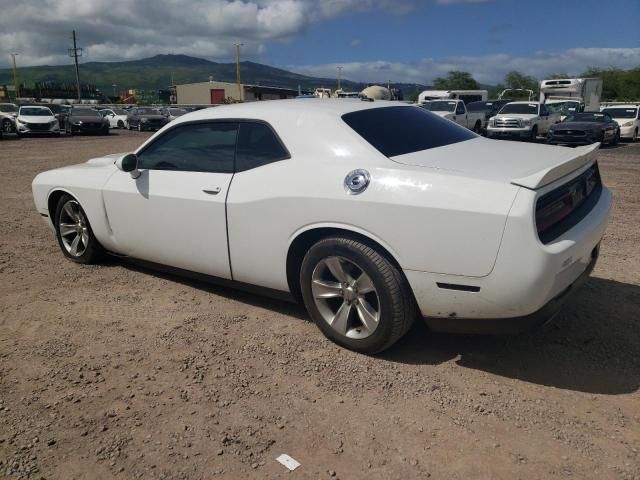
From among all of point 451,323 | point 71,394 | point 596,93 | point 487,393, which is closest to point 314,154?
point 451,323

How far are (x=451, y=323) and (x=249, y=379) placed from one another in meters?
1.18

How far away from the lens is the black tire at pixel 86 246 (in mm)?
4855

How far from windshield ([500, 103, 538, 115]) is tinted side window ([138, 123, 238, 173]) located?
18818 mm

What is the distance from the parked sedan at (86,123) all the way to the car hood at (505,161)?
89.5ft

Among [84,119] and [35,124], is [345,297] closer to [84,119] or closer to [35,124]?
[35,124]

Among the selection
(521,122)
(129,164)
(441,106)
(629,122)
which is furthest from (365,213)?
(629,122)

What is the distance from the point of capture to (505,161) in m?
3.14

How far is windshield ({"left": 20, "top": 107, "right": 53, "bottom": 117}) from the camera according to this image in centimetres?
2516

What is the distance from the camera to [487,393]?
289 cm

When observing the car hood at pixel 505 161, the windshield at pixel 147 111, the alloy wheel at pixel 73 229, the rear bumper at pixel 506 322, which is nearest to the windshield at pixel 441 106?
the windshield at pixel 147 111

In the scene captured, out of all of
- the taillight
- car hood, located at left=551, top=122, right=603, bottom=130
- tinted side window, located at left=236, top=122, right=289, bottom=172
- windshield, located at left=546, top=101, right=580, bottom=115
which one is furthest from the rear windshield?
windshield, located at left=546, top=101, right=580, bottom=115

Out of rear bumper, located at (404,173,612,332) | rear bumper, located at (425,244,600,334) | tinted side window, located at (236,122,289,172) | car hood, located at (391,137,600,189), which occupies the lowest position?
rear bumper, located at (425,244,600,334)

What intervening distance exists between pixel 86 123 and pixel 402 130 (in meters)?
27.2

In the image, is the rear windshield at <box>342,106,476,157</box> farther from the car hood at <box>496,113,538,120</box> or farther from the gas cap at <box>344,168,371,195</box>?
the car hood at <box>496,113,538,120</box>
